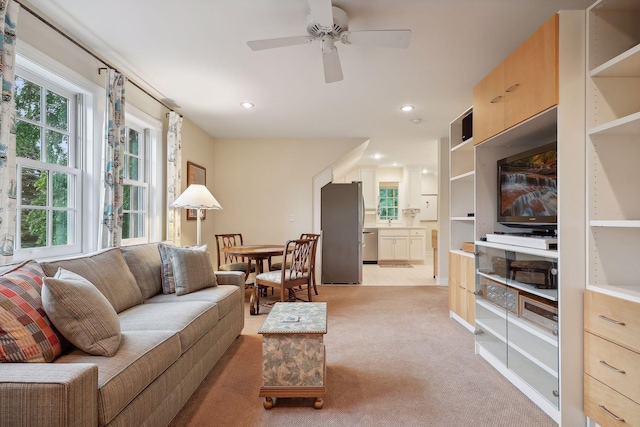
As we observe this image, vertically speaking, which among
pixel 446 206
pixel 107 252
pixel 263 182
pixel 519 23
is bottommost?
pixel 107 252

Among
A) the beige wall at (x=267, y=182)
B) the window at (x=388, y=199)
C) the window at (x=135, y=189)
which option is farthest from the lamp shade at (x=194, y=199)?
the window at (x=388, y=199)

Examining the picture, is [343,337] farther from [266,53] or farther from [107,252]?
[266,53]

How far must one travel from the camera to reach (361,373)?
7.93 ft

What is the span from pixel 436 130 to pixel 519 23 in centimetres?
288

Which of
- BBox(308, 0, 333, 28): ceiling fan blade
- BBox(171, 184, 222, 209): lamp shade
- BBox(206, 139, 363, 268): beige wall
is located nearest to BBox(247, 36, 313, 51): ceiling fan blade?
BBox(308, 0, 333, 28): ceiling fan blade

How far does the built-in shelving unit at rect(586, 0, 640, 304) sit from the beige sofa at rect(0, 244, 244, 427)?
2.19 metres

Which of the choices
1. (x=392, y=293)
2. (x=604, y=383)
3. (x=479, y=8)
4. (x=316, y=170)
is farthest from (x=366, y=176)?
(x=604, y=383)

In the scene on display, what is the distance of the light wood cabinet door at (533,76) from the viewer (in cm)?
185

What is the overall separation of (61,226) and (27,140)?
25.9 inches

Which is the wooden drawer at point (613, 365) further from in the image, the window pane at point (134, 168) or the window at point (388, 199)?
the window at point (388, 199)

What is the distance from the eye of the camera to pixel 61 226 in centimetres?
261

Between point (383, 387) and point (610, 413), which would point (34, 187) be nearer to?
point (383, 387)

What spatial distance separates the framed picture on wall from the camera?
15.2ft

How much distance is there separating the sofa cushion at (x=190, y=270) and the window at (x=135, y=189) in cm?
95
